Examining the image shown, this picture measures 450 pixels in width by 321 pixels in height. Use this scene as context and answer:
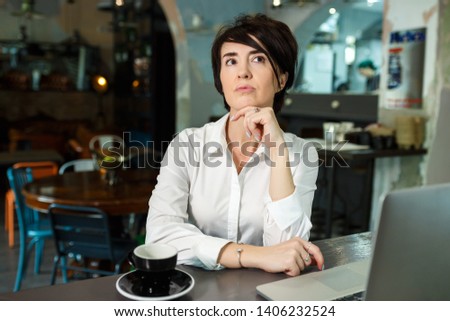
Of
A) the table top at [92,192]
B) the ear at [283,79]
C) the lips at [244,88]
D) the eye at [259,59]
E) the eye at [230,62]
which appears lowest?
the table top at [92,192]

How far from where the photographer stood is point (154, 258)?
0.89 meters

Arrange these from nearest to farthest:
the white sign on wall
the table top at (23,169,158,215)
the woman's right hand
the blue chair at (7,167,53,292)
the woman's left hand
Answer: the woman's right hand < the woman's left hand < the table top at (23,169,158,215) < the blue chair at (7,167,53,292) < the white sign on wall

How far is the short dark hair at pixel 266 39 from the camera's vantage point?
136 cm

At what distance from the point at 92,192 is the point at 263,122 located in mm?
1801

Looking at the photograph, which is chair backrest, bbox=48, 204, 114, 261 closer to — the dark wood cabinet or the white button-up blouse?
the white button-up blouse

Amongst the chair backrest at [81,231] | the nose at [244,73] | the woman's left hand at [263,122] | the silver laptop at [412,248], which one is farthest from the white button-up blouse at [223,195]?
the chair backrest at [81,231]

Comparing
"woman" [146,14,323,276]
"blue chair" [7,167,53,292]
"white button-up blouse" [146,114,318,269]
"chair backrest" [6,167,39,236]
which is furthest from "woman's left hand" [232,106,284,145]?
"chair backrest" [6,167,39,236]

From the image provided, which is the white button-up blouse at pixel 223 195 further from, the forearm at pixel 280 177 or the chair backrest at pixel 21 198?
the chair backrest at pixel 21 198

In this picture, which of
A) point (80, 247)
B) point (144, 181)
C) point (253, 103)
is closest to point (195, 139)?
point (253, 103)

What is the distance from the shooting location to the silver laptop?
2.08 ft

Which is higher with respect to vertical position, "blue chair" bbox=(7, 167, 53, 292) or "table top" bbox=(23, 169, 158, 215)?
"table top" bbox=(23, 169, 158, 215)

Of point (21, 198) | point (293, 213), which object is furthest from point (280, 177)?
point (21, 198)

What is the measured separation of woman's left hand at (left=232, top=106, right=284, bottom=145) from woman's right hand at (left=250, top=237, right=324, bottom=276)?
12.9 inches

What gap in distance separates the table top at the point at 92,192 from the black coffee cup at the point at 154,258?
174 centimetres
